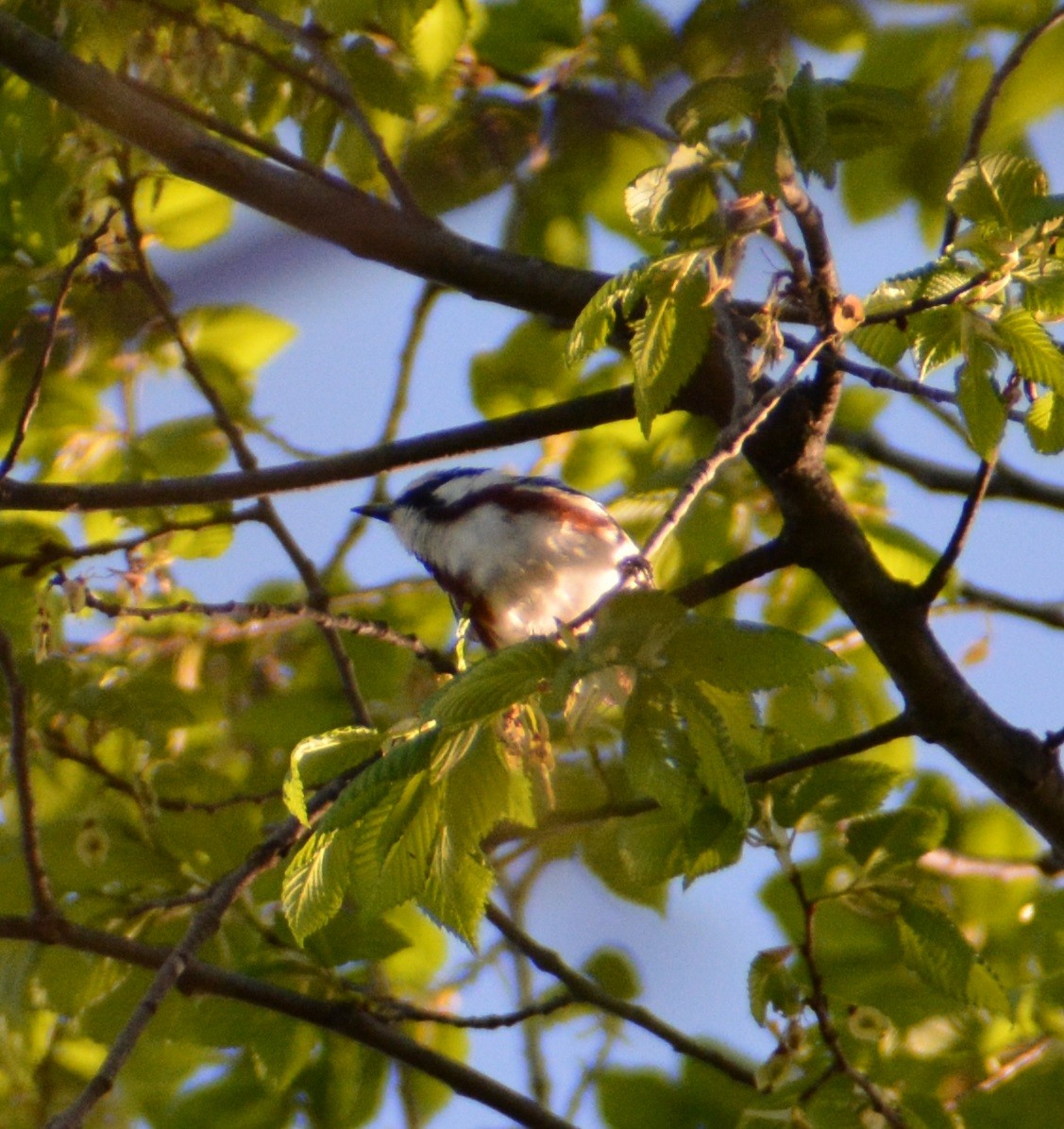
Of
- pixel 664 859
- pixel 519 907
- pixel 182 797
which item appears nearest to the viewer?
pixel 664 859

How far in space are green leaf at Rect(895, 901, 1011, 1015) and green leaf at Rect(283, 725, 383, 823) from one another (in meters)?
0.94

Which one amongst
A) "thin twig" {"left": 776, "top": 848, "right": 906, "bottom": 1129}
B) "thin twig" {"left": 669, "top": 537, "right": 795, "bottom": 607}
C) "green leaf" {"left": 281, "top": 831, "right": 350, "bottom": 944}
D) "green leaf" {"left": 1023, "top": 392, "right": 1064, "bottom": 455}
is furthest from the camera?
"thin twig" {"left": 669, "top": 537, "right": 795, "bottom": 607}

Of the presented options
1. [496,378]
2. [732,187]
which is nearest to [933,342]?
[732,187]

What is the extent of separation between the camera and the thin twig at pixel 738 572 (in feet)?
7.98

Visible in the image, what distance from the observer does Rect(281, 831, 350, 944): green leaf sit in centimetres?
144

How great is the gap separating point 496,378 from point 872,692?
103 centimetres

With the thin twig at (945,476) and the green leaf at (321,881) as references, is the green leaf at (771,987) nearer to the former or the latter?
the green leaf at (321,881)

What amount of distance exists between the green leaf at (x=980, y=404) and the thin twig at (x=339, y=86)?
116 cm

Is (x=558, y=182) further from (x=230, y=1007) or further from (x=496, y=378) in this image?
(x=230, y=1007)

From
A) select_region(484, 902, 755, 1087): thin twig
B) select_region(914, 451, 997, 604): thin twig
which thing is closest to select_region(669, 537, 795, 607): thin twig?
select_region(914, 451, 997, 604): thin twig

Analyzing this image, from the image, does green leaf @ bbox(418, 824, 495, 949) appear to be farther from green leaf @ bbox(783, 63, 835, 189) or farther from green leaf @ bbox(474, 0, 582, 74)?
green leaf @ bbox(474, 0, 582, 74)

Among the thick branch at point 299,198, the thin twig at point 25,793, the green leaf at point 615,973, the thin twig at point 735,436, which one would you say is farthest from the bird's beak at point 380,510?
the thin twig at point 735,436

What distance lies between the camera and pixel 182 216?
291cm

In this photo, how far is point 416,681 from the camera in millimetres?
3000
